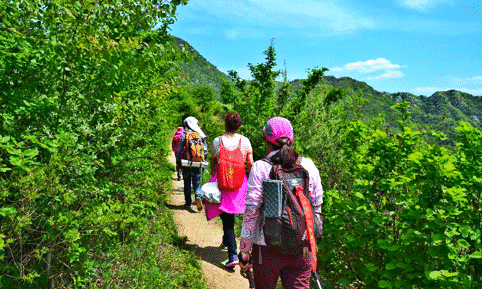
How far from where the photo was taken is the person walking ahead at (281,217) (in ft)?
7.63

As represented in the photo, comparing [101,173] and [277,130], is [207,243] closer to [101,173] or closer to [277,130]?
[101,173]

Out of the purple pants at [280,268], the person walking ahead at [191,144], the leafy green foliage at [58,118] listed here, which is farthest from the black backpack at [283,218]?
the person walking ahead at [191,144]

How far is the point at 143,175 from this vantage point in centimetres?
423

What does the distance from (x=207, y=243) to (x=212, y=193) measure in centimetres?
153

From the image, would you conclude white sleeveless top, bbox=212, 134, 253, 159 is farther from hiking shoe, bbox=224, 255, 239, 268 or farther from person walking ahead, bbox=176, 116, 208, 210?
person walking ahead, bbox=176, 116, 208, 210

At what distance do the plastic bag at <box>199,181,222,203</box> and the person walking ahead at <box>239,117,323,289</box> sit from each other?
177 cm

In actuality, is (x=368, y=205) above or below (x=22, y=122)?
Answer: below

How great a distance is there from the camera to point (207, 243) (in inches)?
216

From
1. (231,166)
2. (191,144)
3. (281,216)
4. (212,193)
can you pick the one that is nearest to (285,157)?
(281,216)

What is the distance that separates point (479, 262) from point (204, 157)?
493 cm

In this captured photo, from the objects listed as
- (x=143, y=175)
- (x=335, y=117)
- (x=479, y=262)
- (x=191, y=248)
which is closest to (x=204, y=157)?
(x=191, y=248)

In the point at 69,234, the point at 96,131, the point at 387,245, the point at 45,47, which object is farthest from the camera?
the point at 96,131

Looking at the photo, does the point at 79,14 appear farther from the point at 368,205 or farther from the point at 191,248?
the point at 191,248

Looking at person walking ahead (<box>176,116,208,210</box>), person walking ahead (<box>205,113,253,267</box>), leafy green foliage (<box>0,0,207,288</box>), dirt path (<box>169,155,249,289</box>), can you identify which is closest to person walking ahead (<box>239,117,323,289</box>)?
leafy green foliage (<box>0,0,207,288</box>)
